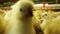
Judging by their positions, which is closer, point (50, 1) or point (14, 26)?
point (14, 26)

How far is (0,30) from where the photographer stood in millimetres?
635

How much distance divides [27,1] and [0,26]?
0.50 feet

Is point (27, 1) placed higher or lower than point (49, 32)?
higher

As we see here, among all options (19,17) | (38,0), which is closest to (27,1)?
(19,17)

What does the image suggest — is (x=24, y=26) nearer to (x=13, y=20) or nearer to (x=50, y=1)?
(x=13, y=20)

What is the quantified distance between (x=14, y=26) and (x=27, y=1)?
0.12m

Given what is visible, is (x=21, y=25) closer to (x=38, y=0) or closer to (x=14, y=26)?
(x=14, y=26)

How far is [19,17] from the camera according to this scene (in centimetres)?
66

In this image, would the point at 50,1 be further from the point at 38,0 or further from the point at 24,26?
the point at 24,26

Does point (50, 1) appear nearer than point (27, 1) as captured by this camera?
No

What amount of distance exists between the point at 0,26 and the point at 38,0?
1.04 m

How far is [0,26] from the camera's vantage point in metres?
0.64

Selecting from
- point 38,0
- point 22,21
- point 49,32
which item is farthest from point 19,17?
point 38,0

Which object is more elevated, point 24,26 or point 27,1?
point 27,1
